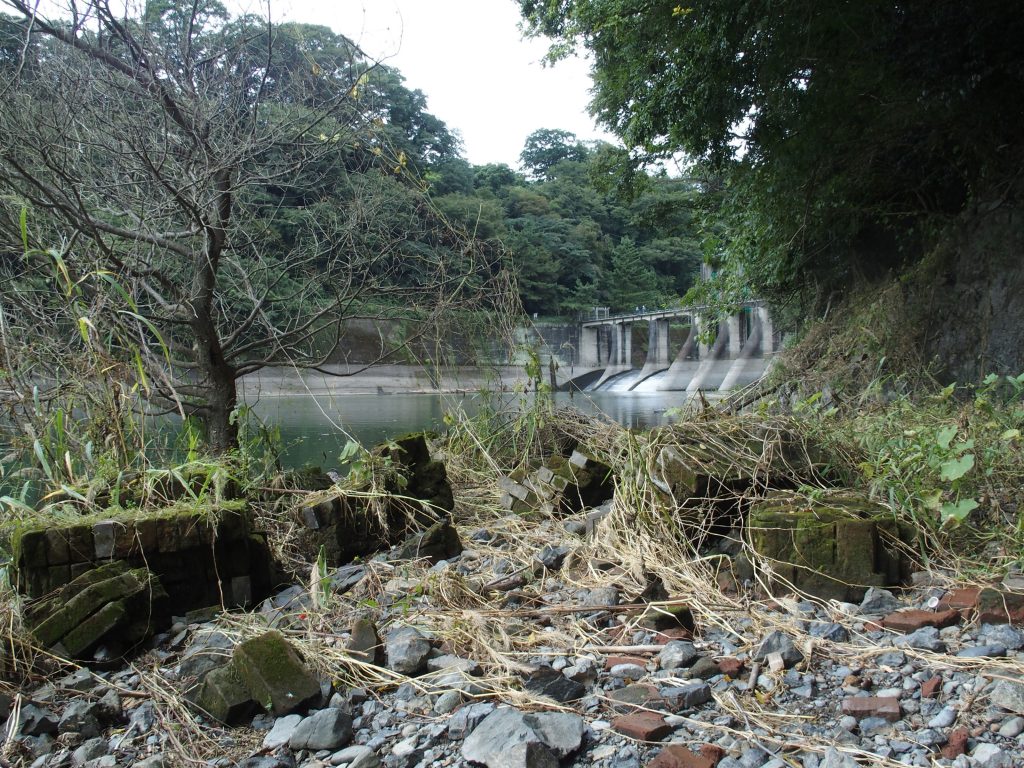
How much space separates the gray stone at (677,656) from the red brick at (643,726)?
30 centimetres

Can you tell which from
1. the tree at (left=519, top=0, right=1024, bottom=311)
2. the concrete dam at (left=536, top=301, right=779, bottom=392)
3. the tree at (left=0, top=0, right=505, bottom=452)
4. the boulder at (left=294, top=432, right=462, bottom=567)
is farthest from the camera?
the concrete dam at (left=536, top=301, right=779, bottom=392)

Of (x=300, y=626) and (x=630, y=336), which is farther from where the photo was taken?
(x=630, y=336)

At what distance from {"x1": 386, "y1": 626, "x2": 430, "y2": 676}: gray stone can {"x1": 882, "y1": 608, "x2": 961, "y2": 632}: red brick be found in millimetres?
1218

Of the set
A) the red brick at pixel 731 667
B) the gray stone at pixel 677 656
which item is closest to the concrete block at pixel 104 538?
the gray stone at pixel 677 656

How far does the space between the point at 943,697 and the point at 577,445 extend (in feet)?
10.1

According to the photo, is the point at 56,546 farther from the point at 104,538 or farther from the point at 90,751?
the point at 90,751

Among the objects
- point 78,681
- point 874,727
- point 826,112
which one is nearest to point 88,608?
point 78,681

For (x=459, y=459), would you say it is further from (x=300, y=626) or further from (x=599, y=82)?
(x=599, y=82)

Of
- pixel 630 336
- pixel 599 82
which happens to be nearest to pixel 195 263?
pixel 599 82

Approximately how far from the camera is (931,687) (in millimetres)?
1644

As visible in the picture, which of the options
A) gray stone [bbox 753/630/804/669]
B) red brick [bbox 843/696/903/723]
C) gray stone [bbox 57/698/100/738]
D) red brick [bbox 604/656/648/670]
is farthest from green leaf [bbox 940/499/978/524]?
gray stone [bbox 57/698/100/738]

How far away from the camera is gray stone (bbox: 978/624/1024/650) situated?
1820 millimetres

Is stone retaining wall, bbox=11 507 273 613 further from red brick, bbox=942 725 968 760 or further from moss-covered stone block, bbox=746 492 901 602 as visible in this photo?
red brick, bbox=942 725 968 760

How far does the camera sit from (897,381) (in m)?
4.89
